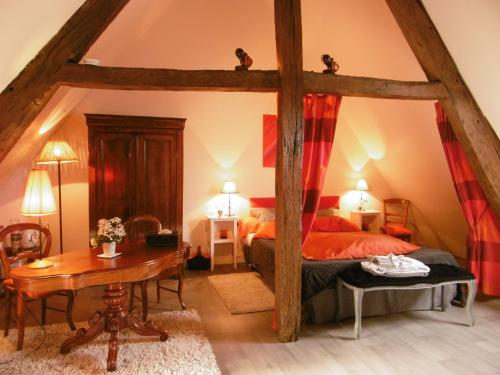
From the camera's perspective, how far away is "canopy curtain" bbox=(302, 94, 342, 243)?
10.1 feet

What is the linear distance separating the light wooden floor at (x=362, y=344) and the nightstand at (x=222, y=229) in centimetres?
122

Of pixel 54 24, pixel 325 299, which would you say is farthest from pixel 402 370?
pixel 54 24

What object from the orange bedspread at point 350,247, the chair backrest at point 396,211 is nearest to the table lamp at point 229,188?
the orange bedspread at point 350,247

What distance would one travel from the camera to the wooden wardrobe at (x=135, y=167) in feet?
13.1

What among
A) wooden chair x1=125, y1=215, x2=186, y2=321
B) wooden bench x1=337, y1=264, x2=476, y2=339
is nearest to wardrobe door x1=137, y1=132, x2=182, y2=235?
wooden chair x1=125, y1=215, x2=186, y2=321

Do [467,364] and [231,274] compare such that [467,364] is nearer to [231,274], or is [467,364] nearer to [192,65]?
[231,274]

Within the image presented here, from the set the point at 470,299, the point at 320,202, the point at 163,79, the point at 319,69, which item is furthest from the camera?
the point at 320,202

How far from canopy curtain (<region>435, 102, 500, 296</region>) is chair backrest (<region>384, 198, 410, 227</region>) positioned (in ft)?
5.77

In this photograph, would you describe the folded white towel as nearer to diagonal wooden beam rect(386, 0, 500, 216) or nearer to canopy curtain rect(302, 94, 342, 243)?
canopy curtain rect(302, 94, 342, 243)

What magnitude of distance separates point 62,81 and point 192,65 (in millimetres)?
2226

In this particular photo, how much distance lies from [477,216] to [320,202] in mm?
2218

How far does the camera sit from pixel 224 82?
106 inches

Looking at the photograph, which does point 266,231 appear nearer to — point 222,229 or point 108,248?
point 222,229

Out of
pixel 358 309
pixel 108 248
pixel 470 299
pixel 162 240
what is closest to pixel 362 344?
pixel 358 309
